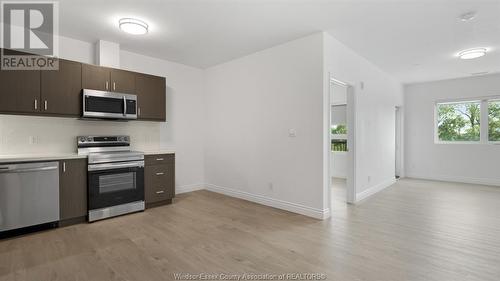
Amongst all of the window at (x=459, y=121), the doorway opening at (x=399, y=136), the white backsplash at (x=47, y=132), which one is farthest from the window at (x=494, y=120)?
the white backsplash at (x=47, y=132)

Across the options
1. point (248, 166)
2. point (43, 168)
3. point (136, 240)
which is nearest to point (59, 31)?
point (43, 168)

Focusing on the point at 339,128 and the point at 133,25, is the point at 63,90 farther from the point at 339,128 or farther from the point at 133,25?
the point at 339,128

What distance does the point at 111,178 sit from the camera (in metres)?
3.61

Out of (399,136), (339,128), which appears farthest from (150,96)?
(399,136)

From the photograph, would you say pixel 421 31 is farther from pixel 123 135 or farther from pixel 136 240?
pixel 123 135

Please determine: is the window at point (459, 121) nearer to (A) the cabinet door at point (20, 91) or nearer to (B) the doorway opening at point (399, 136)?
(B) the doorway opening at point (399, 136)

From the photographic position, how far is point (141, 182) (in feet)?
12.9

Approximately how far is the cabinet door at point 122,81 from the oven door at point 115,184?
121cm

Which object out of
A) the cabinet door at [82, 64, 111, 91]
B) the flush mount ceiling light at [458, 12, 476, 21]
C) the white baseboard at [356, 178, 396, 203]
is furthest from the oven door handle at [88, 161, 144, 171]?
the flush mount ceiling light at [458, 12, 476, 21]

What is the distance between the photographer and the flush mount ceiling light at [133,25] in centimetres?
317

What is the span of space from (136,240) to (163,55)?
338cm

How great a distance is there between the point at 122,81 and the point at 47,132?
4.26ft

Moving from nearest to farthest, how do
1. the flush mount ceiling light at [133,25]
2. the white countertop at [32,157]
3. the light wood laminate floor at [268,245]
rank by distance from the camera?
the light wood laminate floor at [268,245] → the white countertop at [32,157] → the flush mount ceiling light at [133,25]

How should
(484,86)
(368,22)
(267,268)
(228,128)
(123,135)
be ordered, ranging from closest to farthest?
(267,268)
(368,22)
(123,135)
(228,128)
(484,86)
